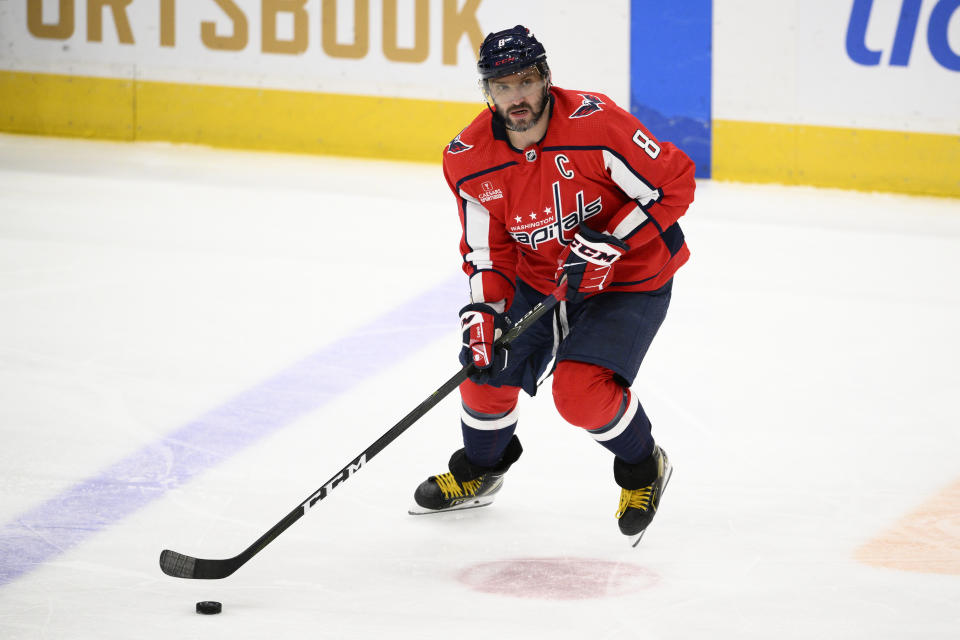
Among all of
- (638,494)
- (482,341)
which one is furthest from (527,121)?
(638,494)

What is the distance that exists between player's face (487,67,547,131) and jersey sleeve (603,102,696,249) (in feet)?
0.50

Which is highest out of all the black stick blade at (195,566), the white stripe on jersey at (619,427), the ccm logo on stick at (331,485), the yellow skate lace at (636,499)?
the white stripe on jersey at (619,427)

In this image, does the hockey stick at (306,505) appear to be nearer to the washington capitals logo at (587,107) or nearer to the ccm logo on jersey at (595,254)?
the ccm logo on jersey at (595,254)

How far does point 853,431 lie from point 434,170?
3.29 meters

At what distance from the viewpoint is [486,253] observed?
2529mm

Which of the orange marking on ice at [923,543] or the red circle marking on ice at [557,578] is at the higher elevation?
the orange marking on ice at [923,543]

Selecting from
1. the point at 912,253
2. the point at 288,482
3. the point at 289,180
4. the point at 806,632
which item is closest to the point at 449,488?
the point at 288,482

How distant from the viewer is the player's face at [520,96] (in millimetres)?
2266

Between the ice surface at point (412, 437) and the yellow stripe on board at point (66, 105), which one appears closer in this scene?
the ice surface at point (412, 437)

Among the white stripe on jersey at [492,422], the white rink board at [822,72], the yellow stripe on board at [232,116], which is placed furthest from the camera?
the yellow stripe on board at [232,116]

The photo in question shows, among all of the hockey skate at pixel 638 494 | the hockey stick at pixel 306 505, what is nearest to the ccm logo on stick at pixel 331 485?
the hockey stick at pixel 306 505

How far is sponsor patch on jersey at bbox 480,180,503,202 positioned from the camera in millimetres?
2406

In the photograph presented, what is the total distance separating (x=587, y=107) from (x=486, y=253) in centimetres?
38

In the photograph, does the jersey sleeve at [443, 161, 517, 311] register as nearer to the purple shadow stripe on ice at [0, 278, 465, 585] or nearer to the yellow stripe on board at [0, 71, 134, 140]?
the purple shadow stripe on ice at [0, 278, 465, 585]
